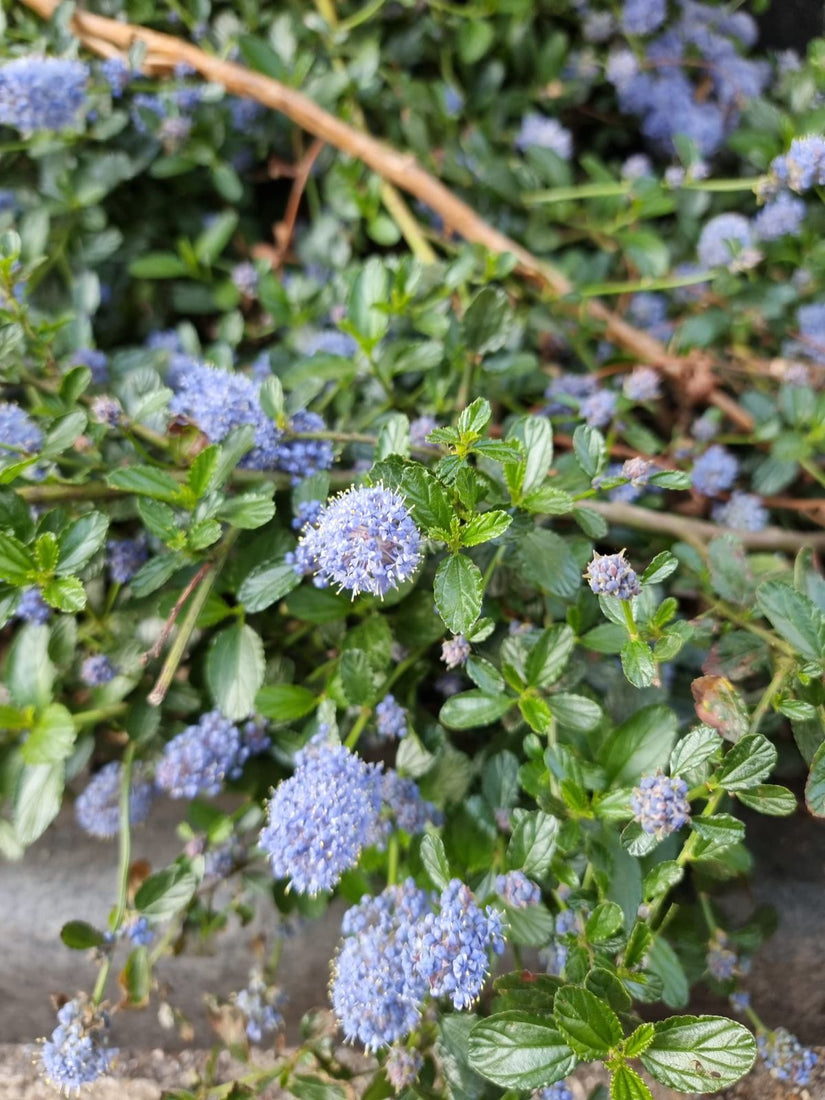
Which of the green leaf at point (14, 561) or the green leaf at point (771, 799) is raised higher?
the green leaf at point (14, 561)

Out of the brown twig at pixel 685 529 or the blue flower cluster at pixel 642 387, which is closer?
the brown twig at pixel 685 529

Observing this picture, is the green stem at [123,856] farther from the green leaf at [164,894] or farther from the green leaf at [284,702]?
the green leaf at [284,702]

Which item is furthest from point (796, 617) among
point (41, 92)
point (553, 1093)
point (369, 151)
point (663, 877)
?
point (41, 92)

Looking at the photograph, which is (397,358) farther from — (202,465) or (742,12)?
(742,12)

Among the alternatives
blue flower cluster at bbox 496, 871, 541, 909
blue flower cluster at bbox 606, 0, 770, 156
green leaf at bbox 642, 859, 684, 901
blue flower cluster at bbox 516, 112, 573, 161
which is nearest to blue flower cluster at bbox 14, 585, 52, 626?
blue flower cluster at bbox 496, 871, 541, 909

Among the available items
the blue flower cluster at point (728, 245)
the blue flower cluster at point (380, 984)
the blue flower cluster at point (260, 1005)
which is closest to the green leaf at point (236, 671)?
the blue flower cluster at point (380, 984)
